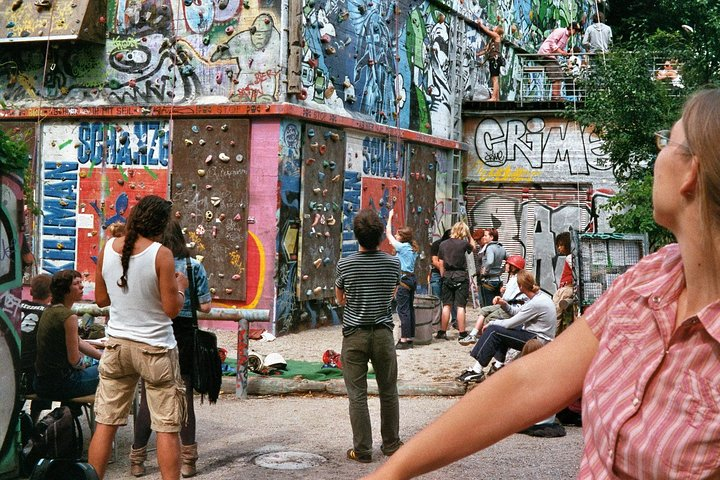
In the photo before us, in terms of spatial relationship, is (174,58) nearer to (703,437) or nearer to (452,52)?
(452,52)

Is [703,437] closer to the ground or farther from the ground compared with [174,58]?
closer to the ground

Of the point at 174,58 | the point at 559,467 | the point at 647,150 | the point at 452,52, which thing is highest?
the point at 452,52

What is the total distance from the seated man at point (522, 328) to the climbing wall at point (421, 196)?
10.3 m

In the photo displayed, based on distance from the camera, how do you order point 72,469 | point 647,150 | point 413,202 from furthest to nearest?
point 413,202 → point 647,150 → point 72,469

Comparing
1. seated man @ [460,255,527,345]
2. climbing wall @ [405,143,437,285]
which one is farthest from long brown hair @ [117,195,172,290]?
climbing wall @ [405,143,437,285]

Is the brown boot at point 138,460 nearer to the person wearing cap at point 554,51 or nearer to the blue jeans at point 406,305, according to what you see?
the blue jeans at point 406,305

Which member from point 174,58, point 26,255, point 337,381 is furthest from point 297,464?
point 174,58

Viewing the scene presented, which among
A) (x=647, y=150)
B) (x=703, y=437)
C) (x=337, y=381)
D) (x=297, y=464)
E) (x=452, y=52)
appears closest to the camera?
(x=703, y=437)

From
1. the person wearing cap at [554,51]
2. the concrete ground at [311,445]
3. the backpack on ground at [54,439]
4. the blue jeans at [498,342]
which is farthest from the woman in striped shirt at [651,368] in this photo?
the person wearing cap at [554,51]

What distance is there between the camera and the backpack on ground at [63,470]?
3450 millimetres

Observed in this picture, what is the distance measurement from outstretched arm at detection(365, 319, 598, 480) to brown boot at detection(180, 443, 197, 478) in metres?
6.23

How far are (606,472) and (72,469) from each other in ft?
7.46

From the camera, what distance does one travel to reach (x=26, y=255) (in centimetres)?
754

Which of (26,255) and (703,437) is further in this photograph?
(26,255)
